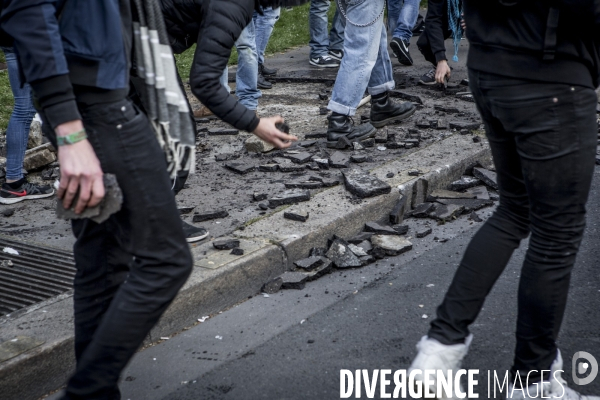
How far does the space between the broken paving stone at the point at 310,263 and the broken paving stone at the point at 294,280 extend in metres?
0.09

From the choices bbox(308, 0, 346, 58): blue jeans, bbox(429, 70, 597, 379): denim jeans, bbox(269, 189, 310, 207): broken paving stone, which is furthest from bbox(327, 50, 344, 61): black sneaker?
bbox(429, 70, 597, 379): denim jeans

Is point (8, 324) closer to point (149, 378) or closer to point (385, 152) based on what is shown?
point (149, 378)

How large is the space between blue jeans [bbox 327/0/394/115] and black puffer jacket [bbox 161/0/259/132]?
3.03 m

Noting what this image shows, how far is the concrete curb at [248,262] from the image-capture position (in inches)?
129

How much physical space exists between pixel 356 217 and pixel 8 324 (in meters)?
2.25

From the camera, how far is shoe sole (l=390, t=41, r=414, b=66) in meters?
9.80

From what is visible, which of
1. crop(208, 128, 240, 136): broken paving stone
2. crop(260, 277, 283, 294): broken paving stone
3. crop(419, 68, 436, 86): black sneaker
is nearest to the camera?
crop(260, 277, 283, 294): broken paving stone

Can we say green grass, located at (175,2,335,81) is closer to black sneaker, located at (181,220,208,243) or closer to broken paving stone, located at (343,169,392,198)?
broken paving stone, located at (343,169,392,198)

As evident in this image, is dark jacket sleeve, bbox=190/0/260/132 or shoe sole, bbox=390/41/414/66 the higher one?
dark jacket sleeve, bbox=190/0/260/132

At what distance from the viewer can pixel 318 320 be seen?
3844 millimetres

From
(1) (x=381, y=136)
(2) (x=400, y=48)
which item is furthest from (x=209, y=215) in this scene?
(2) (x=400, y=48)

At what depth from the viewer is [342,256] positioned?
4566mm

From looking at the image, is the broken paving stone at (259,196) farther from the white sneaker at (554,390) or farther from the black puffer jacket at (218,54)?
the white sneaker at (554,390)

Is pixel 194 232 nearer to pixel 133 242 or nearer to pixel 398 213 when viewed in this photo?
pixel 398 213
